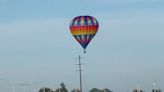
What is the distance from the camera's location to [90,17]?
371 ft

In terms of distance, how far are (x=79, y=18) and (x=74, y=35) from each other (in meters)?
3.58

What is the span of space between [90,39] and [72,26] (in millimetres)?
3495

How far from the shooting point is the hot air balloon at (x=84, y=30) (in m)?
110

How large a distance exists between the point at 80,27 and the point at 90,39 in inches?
94.1

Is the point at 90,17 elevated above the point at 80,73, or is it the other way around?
the point at 90,17

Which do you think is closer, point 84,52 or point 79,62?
point 84,52

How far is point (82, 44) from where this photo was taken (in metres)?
111

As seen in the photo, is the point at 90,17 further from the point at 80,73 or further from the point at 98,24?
the point at 80,73

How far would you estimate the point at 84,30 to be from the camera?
364 feet

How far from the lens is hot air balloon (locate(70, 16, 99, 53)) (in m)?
110

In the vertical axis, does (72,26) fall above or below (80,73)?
above

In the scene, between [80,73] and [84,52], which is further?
[80,73]

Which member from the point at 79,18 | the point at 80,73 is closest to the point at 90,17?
the point at 79,18

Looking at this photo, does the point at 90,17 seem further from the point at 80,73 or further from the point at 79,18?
the point at 80,73
